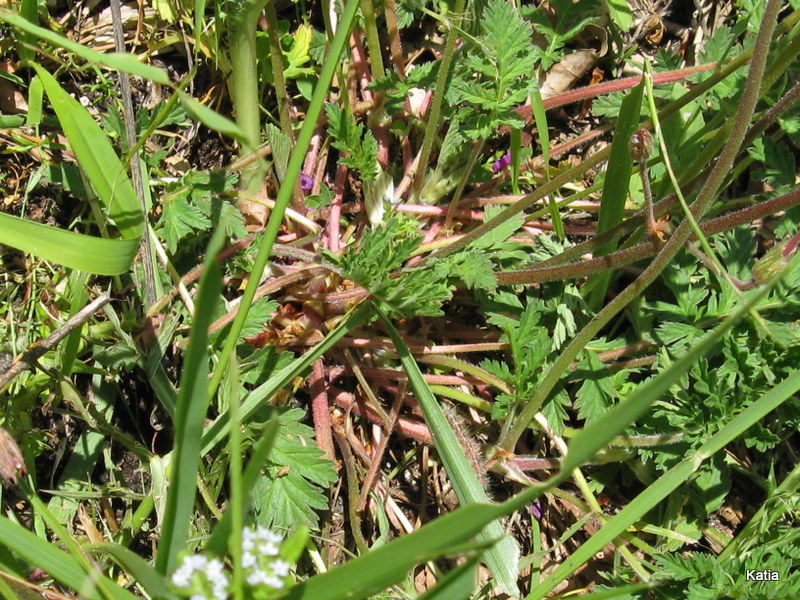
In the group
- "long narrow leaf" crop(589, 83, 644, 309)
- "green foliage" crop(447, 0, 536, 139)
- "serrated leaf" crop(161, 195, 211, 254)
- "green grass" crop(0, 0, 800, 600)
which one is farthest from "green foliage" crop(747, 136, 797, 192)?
"serrated leaf" crop(161, 195, 211, 254)

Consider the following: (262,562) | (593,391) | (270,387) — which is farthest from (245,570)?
(593,391)

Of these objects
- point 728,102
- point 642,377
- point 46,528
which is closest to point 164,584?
point 46,528

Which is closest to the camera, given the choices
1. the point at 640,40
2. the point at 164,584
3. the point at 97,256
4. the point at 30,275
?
the point at 164,584

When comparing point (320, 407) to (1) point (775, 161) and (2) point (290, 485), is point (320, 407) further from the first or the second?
(1) point (775, 161)

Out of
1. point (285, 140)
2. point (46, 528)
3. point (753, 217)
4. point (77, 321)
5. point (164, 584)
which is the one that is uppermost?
point (285, 140)

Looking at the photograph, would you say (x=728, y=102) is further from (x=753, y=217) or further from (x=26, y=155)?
(x=26, y=155)

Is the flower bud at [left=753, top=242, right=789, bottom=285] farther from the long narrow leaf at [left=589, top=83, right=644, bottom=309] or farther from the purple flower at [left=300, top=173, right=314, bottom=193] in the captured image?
the purple flower at [left=300, top=173, right=314, bottom=193]
